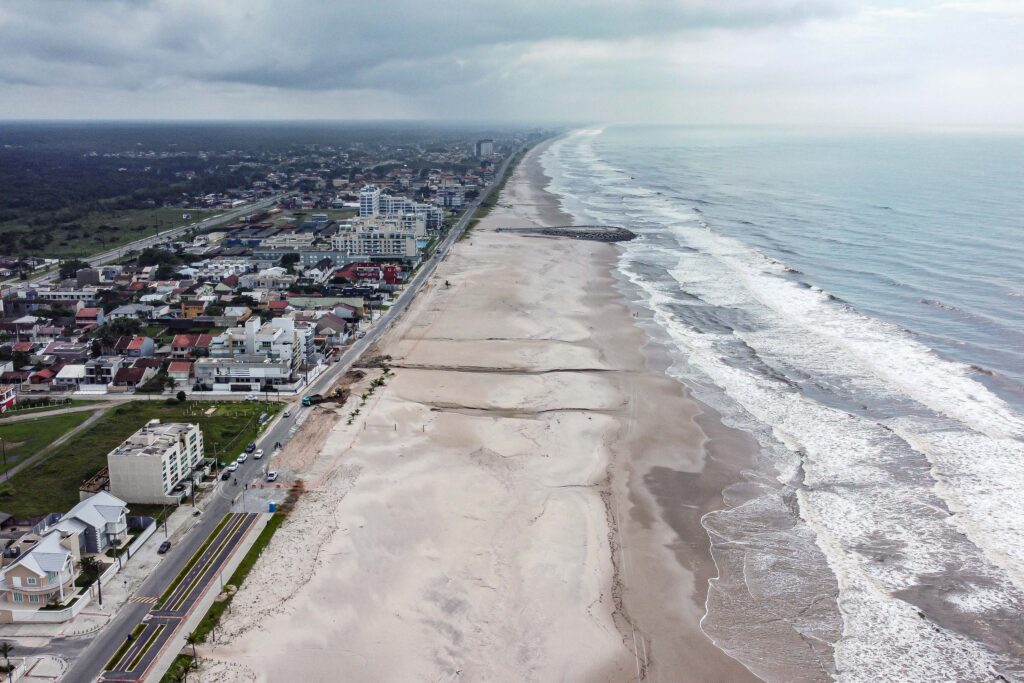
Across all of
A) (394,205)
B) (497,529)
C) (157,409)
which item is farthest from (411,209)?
(497,529)

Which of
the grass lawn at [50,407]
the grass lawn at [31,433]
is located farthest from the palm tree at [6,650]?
the grass lawn at [50,407]

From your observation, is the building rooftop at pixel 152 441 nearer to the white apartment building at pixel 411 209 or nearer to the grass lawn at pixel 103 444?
the grass lawn at pixel 103 444

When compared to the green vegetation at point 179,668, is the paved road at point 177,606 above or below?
below

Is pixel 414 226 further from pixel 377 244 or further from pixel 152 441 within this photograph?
pixel 152 441

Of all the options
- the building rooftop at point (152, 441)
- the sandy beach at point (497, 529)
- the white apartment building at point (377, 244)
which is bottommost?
the sandy beach at point (497, 529)

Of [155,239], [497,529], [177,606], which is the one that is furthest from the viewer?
[155,239]

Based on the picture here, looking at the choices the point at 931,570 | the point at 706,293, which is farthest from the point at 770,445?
the point at 706,293
